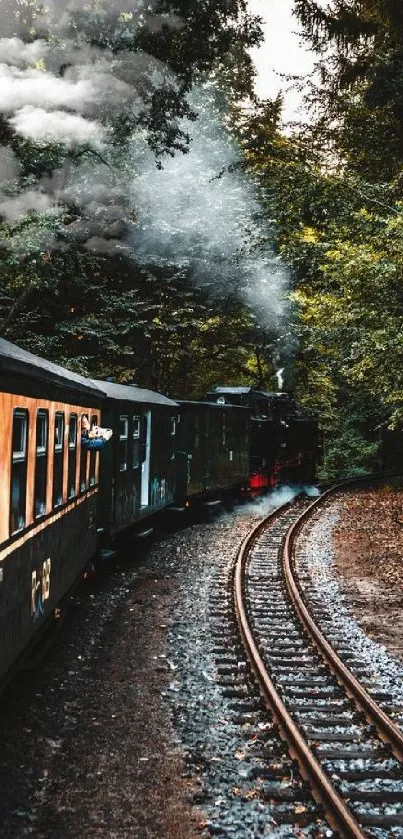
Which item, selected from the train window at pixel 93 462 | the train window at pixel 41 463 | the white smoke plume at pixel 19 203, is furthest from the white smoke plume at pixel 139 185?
the train window at pixel 41 463

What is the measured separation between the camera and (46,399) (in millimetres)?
6590

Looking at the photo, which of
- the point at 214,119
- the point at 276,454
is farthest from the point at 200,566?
the point at 214,119

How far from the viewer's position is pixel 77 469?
28.3 feet

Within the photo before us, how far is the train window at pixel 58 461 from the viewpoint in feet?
23.5

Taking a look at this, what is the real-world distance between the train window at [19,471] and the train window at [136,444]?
6.69 m

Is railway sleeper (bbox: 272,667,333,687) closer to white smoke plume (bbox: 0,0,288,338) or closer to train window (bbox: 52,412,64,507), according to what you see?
train window (bbox: 52,412,64,507)

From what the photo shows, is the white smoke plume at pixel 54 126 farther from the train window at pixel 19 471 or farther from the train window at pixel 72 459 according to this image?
the train window at pixel 19 471

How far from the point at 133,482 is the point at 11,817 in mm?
8134

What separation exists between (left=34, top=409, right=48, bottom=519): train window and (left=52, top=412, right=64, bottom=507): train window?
444mm

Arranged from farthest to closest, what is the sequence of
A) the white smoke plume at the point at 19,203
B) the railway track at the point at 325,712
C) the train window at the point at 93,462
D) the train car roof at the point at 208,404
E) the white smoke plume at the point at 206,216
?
the white smoke plume at the point at 206,216, the train car roof at the point at 208,404, the white smoke plume at the point at 19,203, the train window at the point at 93,462, the railway track at the point at 325,712

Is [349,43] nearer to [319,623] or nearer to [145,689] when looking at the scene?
[319,623]

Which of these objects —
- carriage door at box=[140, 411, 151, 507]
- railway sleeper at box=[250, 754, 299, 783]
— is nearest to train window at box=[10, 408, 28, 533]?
railway sleeper at box=[250, 754, 299, 783]

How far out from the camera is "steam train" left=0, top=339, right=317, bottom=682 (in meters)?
5.45

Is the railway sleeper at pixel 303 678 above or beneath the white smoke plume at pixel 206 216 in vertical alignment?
beneath
